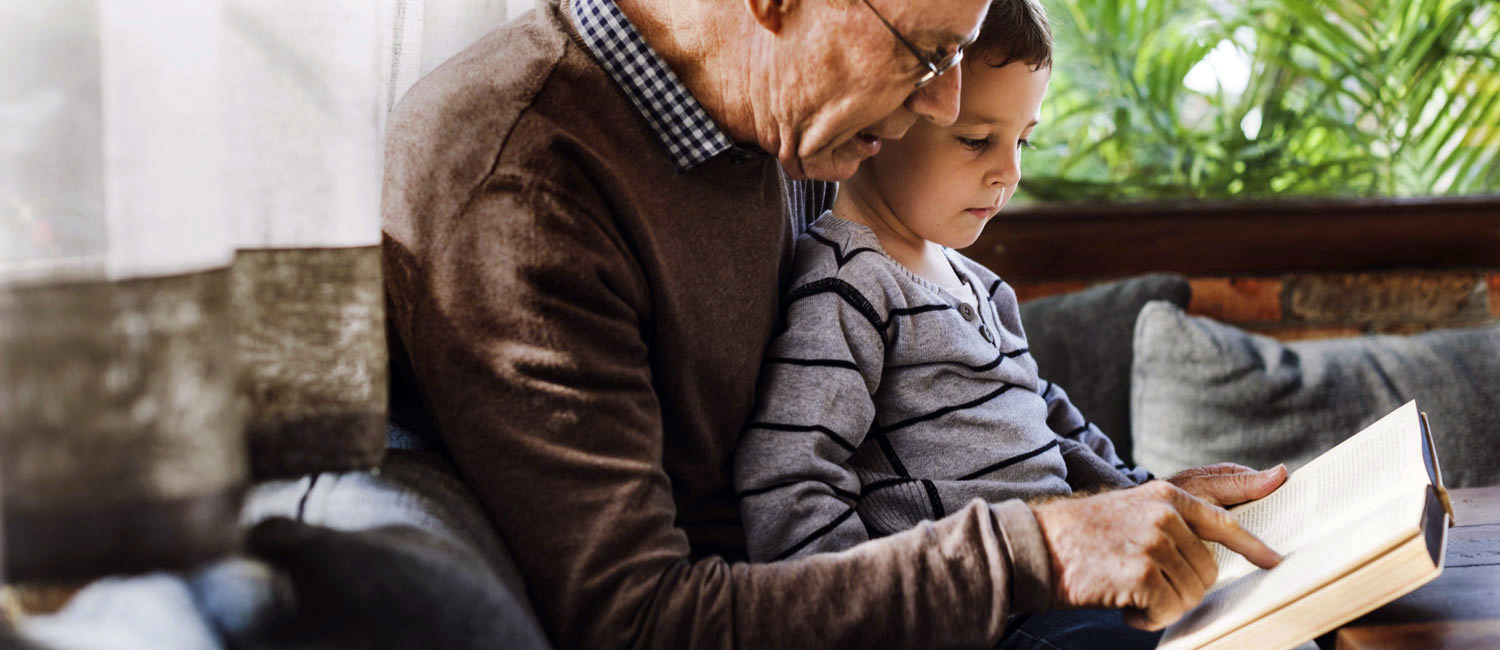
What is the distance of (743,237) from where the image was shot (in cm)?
108

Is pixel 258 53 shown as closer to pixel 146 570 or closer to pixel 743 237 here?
pixel 146 570

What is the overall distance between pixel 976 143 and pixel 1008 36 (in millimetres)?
118

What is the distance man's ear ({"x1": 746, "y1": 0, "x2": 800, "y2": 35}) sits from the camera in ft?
3.19

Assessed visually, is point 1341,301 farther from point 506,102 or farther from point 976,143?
point 506,102

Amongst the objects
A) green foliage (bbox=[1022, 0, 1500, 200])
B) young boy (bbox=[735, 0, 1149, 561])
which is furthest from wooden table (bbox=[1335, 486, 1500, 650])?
green foliage (bbox=[1022, 0, 1500, 200])

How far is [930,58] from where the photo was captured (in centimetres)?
99

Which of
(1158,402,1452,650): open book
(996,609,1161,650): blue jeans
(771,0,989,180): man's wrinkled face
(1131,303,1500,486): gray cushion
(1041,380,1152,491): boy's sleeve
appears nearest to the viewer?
(1158,402,1452,650): open book

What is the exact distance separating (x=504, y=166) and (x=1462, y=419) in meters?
1.74

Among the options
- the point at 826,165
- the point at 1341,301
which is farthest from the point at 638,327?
the point at 1341,301

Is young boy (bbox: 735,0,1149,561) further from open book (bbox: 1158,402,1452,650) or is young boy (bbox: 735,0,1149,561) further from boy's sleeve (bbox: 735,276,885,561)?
open book (bbox: 1158,402,1452,650)

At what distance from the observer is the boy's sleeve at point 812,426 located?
1006mm

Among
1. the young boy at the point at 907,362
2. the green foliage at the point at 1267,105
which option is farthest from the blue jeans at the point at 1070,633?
the green foliage at the point at 1267,105

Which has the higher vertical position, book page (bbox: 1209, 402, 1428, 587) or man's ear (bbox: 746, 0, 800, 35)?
man's ear (bbox: 746, 0, 800, 35)

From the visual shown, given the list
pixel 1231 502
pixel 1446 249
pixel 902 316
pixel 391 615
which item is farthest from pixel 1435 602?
pixel 1446 249
